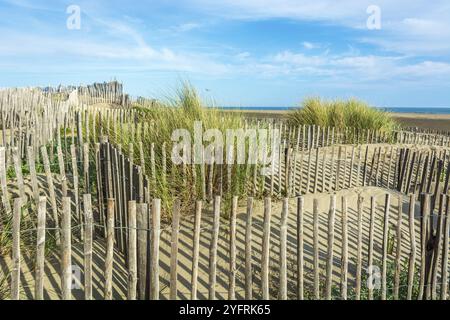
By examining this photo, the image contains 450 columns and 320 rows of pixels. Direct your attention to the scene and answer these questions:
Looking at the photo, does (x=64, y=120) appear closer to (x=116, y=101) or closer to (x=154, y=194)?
(x=154, y=194)

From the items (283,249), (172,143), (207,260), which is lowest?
(207,260)

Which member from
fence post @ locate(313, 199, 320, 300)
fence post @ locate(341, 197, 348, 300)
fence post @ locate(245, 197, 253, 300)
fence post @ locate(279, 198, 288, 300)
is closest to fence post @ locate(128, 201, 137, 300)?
fence post @ locate(245, 197, 253, 300)

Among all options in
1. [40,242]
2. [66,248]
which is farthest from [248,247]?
[40,242]

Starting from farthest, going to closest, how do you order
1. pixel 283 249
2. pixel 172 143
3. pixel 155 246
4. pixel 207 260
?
1. pixel 172 143
2. pixel 207 260
3. pixel 283 249
4. pixel 155 246

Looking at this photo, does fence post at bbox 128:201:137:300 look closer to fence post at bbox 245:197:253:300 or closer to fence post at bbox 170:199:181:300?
fence post at bbox 170:199:181:300

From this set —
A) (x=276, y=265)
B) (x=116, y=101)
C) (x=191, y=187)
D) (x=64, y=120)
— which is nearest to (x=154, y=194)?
(x=191, y=187)

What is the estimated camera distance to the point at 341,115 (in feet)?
41.3

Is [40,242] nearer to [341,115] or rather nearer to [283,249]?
[283,249]

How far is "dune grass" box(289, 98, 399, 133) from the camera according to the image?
41.4 ft
